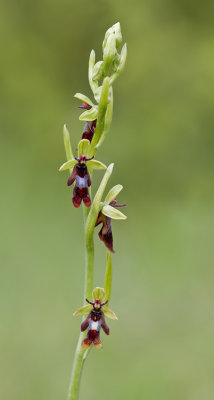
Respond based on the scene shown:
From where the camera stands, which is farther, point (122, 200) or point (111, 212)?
point (122, 200)

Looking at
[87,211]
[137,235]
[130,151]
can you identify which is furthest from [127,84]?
[87,211]

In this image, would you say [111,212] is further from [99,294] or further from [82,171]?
[99,294]

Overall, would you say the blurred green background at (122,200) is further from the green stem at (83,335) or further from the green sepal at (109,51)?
the green sepal at (109,51)

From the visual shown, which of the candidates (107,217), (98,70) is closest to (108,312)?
(107,217)

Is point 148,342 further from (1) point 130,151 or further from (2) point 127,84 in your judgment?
(2) point 127,84

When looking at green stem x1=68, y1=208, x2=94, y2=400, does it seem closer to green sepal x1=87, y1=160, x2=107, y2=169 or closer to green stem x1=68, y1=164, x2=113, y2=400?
green stem x1=68, y1=164, x2=113, y2=400

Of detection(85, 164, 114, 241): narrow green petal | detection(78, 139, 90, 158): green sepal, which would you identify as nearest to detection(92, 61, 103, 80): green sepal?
detection(78, 139, 90, 158): green sepal

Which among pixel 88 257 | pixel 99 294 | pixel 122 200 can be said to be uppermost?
pixel 122 200

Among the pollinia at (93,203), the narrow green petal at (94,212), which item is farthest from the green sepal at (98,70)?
the narrow green petal at (94,212)
